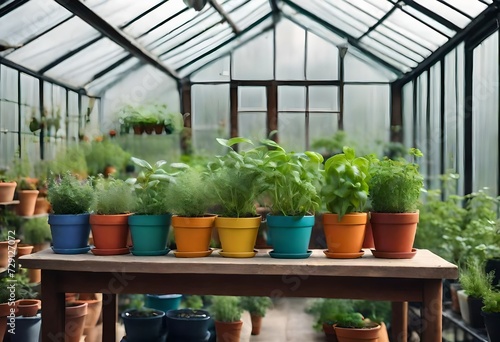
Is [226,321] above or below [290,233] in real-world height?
below

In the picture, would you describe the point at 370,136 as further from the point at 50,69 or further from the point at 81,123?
the point at 50,69

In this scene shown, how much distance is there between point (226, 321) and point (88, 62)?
9.96ft

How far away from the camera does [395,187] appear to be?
232 cm

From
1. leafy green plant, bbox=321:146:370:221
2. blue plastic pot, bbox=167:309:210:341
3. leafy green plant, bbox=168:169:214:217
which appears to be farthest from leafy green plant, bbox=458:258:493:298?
leafy green plant, bbox=168:169:214:217

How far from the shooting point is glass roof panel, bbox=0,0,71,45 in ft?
13.9

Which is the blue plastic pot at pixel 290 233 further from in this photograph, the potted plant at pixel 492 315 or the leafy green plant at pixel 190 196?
the potted plant at pixel 492 315

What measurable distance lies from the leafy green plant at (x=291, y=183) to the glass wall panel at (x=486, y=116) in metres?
2.69

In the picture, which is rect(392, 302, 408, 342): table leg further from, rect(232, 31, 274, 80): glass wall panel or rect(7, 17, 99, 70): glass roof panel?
rect(232, 31, 274, 80): glass wall panel

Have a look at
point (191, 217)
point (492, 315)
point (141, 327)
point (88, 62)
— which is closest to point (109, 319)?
point (141, 327)

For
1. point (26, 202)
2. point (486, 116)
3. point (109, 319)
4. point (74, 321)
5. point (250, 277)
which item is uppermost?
point (486, 116)

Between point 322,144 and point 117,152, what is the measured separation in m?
3.11

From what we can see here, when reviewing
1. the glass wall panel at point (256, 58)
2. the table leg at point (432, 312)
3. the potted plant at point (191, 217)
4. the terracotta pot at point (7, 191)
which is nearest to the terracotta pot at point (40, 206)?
the terracotta pot at point (7, 191)

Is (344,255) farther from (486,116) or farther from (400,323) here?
(486,116)

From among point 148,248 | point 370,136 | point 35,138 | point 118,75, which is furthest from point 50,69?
point 370,136
